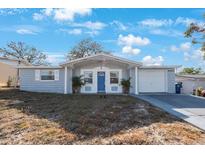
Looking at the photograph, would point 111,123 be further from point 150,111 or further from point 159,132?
point 150,111

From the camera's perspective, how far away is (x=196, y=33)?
16938mm

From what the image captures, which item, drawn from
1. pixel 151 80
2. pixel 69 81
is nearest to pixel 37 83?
pixel 69 81

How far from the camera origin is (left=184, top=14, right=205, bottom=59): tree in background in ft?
54.8

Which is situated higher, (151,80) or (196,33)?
(196,33)

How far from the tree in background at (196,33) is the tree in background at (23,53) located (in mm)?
34665

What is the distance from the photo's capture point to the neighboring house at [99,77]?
22.1 metres

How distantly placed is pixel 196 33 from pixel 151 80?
6.44m

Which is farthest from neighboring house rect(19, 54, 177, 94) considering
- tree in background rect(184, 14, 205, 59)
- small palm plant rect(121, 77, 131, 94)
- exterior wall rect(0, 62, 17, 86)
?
exterior wall rect(0, 62, 17, 86)

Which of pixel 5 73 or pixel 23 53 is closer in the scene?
pixel 5 73

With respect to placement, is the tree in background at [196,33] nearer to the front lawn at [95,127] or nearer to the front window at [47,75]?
the front lawn at [95,127]

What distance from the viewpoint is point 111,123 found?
30.6ft

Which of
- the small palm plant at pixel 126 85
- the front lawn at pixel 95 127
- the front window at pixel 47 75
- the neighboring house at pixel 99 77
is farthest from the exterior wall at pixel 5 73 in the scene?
the front lawn at pixel 95 127

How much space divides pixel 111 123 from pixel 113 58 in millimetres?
11695

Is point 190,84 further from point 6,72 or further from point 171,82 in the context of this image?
point 6,72
